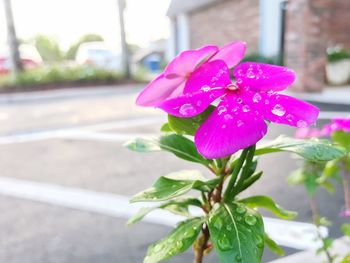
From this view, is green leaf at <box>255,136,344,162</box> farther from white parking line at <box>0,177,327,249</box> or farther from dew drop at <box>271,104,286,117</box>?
white parking line at <box>0,177,327,249</box>

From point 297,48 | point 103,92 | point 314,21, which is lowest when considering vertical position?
point 103,92

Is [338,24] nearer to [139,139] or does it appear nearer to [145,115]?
[145,115]

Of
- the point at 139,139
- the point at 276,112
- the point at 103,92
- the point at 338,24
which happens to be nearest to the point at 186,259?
the point at 139,139

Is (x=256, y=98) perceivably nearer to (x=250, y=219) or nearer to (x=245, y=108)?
(x=245, y=108)

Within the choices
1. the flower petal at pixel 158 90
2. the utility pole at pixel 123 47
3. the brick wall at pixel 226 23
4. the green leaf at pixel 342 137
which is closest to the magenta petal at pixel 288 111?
the flower petal at pixel 158 90

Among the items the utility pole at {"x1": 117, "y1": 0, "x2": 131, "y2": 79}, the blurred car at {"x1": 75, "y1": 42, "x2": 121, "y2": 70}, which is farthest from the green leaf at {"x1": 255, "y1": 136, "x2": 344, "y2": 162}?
the blurred car at {"x1": 75, "y1": 42, "x2": 121, "y2": 70}
